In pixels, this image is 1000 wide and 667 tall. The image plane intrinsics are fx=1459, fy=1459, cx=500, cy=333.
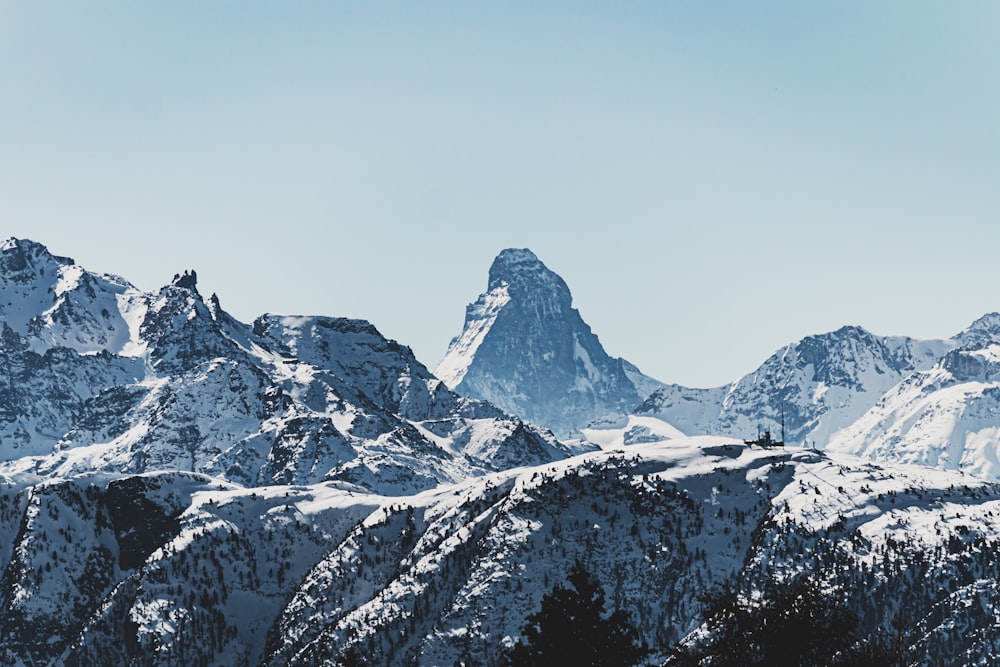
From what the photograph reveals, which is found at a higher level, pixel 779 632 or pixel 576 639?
pixel 779 632

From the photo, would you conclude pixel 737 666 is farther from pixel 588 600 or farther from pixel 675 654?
pixel 588 600

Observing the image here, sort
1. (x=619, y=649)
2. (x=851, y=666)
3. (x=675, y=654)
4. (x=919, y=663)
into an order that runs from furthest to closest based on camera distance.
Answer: (x=619, y=649) → (x=919, y=663) → (x=675, y=654) → (x=851, y=666)

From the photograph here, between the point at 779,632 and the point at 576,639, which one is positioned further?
the point at 576,639

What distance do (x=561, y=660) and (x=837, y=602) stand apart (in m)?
28.8

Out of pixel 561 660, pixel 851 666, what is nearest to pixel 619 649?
pixel 561 660

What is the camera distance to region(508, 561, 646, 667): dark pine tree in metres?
89.6

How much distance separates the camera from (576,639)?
90.7m

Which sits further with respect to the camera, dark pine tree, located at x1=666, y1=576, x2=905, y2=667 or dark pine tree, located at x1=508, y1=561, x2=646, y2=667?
dark pine tree, located at x1=508, y1=561, x2=646, y2=667

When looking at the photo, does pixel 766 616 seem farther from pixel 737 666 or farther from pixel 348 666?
pixel 348 666

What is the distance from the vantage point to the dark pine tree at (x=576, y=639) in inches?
3526

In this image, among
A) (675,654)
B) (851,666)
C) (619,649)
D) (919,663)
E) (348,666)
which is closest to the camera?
(851,666)

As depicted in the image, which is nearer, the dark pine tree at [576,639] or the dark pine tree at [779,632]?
the dark pine tree at [779,632]

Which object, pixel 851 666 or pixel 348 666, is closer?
pixel 851 666

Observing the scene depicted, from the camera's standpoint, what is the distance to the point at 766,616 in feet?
207
